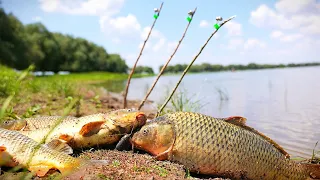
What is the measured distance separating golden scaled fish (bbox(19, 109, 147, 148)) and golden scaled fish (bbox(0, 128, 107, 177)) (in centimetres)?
57

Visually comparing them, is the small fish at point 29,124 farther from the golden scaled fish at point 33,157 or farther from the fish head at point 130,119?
the golden scaled fish at point 33,157

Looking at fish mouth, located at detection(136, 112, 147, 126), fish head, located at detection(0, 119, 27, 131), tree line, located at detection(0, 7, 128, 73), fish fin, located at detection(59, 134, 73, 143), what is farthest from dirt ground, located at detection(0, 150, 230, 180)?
tree line, located at detection(0, 7, 128, 73)

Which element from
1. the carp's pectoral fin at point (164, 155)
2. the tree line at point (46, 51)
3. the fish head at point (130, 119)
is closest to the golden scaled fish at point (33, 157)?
the carp's pectoral fin at point (164, 155)

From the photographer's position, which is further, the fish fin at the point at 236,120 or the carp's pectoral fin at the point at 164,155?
the fish fin at the point at 236,120

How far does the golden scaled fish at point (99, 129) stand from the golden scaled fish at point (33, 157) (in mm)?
570

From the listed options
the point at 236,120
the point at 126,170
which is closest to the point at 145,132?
the point at 126,170

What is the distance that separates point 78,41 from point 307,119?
82.5 m

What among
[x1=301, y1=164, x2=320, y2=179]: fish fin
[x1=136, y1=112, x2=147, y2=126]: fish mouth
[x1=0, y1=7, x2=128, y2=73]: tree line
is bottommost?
[x1=301, y1=164, x2=320, y2=179]: fish fin

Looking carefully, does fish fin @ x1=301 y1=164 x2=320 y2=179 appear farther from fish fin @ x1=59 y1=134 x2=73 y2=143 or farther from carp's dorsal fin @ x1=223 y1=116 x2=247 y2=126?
fish fin @ x1=59 y1=134 x2=73 y2=143

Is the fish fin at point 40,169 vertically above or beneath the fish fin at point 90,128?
beneath

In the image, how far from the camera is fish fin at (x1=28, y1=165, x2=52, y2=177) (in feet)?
11.0

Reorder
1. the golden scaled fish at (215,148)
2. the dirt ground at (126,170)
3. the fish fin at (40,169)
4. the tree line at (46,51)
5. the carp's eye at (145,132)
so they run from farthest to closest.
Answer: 1. the tree line at (46,51)
2. the carp's eye at (145,132)
3. the golden scaled fish at (215,148)
4. the fish fin at (40,169)
5. the dirt ground at (126,170)

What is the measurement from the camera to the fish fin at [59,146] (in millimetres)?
3863

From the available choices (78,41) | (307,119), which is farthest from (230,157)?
(78,41)
